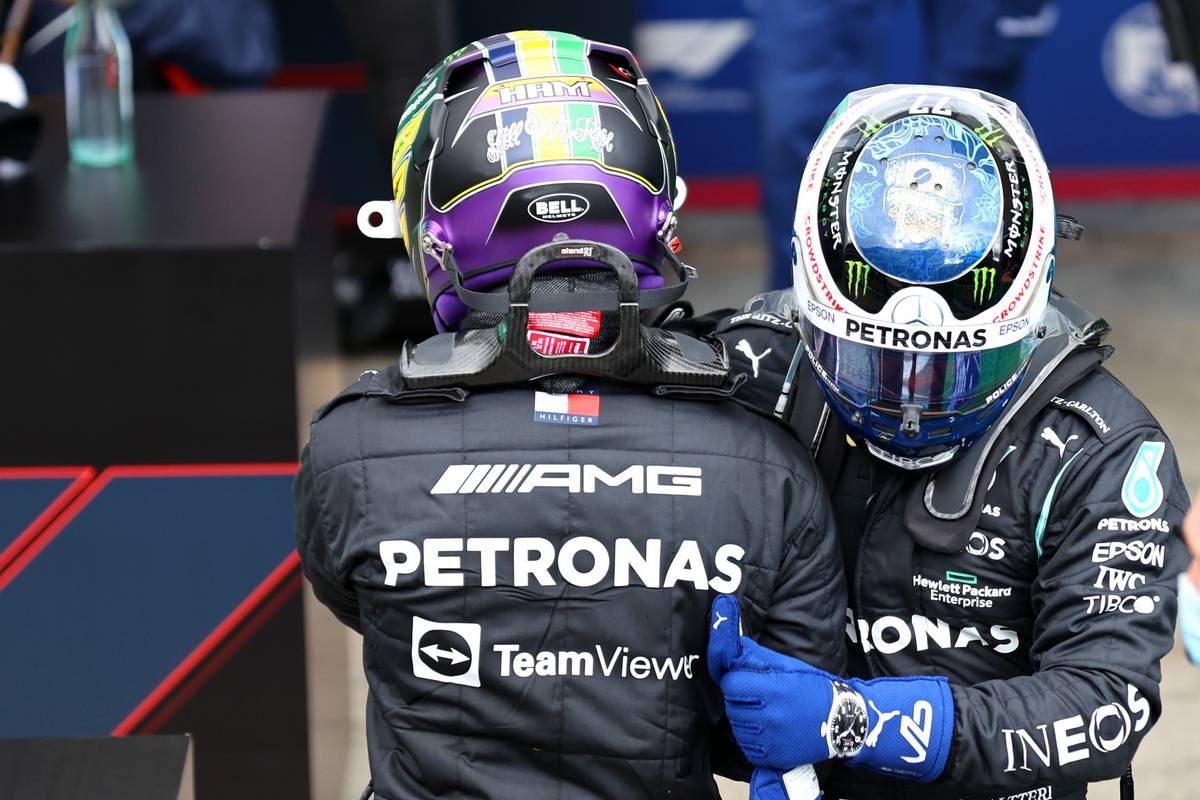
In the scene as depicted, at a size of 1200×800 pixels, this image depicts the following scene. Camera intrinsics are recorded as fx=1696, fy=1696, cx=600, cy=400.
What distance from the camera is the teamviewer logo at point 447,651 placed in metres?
1.61

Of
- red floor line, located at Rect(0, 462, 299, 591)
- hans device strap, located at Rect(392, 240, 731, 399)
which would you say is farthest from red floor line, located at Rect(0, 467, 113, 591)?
hans device strap, located at Rect(392, 240, 731, 399)

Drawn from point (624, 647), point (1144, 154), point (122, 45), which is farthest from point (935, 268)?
point (1144, 154)

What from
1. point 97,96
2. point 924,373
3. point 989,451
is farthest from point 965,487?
point 97,96

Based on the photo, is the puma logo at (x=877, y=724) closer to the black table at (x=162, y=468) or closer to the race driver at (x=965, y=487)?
the race driver at (x=965, y=487)

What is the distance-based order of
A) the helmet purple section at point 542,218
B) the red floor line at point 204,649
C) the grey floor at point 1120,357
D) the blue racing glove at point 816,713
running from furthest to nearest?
the grey floor at point 1120,357 < the red floor line at point 204,649 < the helmet purple section at point 542,218 < the blue racing glove at point 816,713

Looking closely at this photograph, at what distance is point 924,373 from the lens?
162cm

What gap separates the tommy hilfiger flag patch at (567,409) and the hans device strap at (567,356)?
0.08 feet

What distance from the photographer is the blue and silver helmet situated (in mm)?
1577

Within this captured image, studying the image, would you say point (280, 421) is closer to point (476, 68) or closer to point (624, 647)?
point (476, 68)

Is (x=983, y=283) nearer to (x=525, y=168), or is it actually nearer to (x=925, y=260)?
(x=925, y=260)

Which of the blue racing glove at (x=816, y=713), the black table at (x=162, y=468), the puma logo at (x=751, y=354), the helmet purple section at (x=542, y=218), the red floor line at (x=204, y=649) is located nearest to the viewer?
the blue racing glove at (x=816, y=713)

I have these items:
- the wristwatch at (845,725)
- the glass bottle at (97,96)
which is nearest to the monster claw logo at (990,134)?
the wristwatch at (845,725)

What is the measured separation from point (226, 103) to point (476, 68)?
1.59 metres

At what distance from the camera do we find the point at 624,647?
161 centimetres
